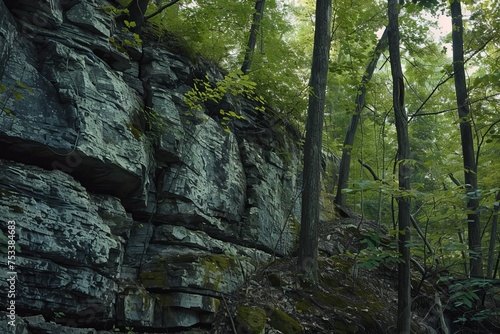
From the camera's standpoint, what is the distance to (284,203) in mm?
9508

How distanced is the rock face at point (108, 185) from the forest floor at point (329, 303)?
0.41 m

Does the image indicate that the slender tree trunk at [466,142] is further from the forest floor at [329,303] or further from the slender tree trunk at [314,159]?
the slender tree trunk at [314,159]

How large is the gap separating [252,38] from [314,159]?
447cm

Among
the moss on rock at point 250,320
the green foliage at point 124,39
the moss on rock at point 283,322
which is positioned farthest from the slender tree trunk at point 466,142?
the green foliage at point 124,39

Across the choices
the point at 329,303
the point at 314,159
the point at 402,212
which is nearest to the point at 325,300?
the point at 329,303

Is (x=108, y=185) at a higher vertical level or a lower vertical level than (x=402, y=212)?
lower

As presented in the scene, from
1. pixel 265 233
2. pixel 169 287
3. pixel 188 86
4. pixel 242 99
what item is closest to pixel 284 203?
pixel 265 233

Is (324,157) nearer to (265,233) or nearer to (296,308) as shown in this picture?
(265,233)

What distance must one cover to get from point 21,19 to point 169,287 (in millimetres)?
4759

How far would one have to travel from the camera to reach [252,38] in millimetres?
10344

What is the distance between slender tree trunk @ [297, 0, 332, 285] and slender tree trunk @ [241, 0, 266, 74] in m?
2.06

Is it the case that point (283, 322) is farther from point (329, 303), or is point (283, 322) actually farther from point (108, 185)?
point (108, 185)

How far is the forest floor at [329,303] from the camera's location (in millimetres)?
5875

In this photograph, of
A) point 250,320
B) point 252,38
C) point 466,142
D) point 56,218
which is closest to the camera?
point 56,218
